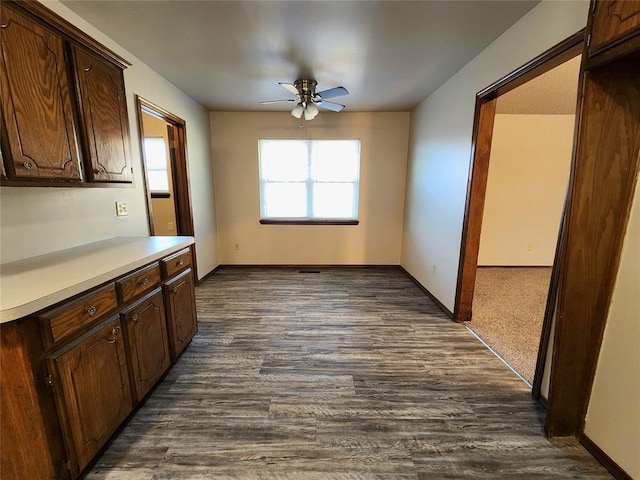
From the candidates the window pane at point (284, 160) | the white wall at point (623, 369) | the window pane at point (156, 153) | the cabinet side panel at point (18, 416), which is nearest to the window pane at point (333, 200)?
the window pane at point (284, 160)

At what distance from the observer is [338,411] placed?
168 centimetres

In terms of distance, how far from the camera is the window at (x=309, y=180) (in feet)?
14.2

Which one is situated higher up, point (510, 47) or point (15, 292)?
point (510, 47)

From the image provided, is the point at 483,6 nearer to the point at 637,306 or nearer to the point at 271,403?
the point at 637,306

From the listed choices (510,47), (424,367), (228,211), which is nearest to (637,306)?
(424,367)

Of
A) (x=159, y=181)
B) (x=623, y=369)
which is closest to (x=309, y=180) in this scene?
(x=159, y=181)

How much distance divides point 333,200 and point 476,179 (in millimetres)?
2344

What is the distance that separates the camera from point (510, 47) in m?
2.00

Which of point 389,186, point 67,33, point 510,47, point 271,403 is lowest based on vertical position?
point 271,403

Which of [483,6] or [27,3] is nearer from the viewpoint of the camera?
[27,3]

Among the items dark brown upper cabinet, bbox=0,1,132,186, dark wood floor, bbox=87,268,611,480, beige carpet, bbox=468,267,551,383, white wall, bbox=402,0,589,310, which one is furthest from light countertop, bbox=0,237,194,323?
beige carpet, bbox=468,267,551,383

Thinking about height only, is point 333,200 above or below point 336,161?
below

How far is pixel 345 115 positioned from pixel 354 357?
3.45 metres

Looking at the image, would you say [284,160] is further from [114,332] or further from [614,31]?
[614,31]
